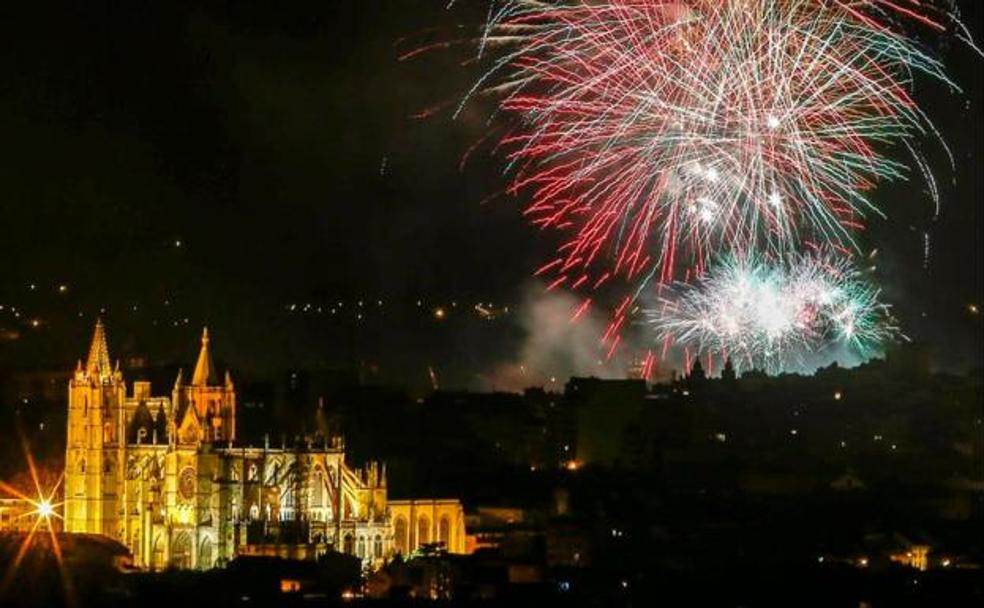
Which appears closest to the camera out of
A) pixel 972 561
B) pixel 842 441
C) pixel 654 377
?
pixel 972 561

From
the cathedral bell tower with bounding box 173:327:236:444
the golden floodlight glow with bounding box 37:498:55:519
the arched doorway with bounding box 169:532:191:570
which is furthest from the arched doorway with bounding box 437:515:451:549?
the golden floodlight glow with bounding box 37:498:55:519

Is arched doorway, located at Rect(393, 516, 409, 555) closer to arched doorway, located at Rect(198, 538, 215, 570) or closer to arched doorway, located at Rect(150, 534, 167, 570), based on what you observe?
arched doorway, located at Rect(198, 538, 215, 570)

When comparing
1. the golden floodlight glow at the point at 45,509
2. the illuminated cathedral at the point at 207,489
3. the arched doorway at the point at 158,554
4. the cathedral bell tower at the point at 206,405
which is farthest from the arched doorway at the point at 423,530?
the golden floodlight glow at the point at 45,509

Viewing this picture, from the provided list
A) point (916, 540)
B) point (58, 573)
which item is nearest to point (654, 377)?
point (916, 540)

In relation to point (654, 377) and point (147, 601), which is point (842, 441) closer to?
point (654, 377)

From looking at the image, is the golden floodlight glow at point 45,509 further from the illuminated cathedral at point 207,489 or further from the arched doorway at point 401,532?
the arched doorway at point 401,532

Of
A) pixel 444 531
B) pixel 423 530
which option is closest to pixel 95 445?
pixel 423 530
